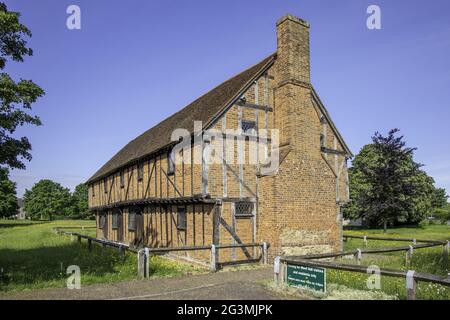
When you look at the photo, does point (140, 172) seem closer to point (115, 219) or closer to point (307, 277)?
point (115, 219)

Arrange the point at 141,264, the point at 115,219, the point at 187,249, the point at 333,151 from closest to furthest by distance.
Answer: the point at 141,264, the point at 187,249, the point at 333,151, the point at 115,219

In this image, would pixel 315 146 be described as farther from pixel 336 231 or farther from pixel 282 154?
pixel 336 231

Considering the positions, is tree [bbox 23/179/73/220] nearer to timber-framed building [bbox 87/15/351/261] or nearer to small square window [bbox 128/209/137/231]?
small square window [bbox 128/209/137/231]

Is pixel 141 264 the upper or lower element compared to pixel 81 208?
upper

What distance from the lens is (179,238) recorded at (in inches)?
700

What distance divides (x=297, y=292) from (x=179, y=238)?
29.2 feet

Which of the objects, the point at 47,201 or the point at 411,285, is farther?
the point at 47,201

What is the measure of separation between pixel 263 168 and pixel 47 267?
31.1 ft

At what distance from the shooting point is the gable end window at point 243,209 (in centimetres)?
1608

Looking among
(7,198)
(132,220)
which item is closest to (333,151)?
(132,220)

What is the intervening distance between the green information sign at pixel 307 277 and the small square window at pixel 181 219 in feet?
25.9

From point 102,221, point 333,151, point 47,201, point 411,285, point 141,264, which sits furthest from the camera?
point 47,201

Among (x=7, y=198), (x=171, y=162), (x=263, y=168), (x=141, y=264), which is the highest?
(x=171, y=162)

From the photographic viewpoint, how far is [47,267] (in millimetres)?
14828
